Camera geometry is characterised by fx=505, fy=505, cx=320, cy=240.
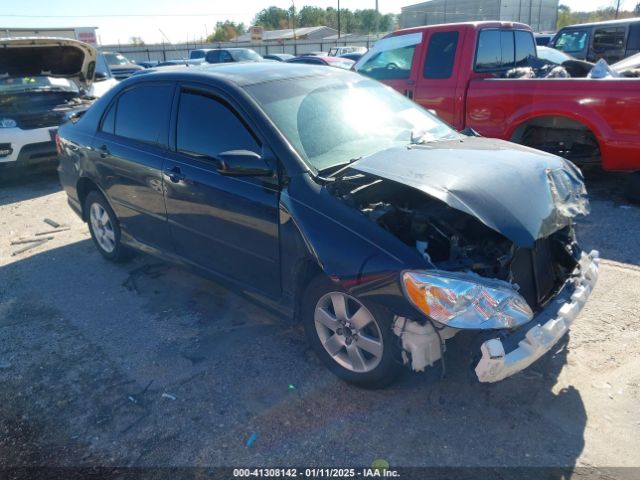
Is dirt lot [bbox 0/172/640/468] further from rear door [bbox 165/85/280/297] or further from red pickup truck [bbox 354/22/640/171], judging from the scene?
red pickup truck [bbox 354/22/640/171]

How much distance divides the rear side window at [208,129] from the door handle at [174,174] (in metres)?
0.15

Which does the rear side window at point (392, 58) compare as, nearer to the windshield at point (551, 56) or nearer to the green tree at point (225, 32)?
the windshield at point (551, 56)

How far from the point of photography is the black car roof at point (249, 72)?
3.61 m

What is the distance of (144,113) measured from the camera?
165 inches

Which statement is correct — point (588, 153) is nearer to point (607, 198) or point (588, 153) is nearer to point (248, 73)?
point (607, 198)

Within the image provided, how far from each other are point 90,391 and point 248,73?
2435 mm

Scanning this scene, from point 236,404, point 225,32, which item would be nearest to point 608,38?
point 236,404

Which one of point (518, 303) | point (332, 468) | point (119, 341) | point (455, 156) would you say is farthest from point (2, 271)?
point (518, 303)

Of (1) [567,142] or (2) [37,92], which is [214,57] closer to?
(2) [37,92]

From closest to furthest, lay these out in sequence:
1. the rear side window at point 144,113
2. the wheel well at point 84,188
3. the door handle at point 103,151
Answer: the rear side window at point 144,113, the door handle at point 103,151, the wheel well at point 84,188

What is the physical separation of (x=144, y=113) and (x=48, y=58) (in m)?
5.11

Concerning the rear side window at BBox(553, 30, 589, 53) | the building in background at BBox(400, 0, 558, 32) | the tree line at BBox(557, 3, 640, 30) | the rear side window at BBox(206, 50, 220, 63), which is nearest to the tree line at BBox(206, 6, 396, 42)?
the tree line at BBox(557, 3, 640, 30)

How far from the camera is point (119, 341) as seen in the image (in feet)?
12.3

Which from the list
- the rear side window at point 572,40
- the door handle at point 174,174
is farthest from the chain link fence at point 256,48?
the door handle at point 174,174
